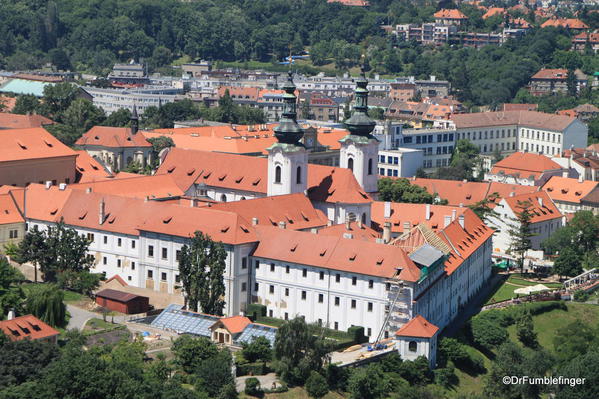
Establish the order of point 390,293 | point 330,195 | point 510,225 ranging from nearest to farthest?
point 390,293, point 330,195, point 510,225

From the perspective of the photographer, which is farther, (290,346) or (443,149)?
(443,149)

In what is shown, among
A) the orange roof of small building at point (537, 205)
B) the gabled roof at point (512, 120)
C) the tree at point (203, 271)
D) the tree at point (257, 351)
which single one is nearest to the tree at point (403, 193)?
the orange roof of small building at point (537, 205)

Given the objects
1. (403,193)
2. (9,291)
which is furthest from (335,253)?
(403,193)

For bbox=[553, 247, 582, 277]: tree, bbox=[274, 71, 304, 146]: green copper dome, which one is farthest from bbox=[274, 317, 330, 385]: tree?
bbox=[553, 247, 582, 277]: tree

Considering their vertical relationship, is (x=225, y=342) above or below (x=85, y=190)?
below

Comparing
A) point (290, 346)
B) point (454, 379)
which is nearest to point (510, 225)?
point (454, 379)

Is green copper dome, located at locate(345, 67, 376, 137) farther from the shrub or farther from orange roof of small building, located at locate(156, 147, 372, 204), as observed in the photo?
the shrub

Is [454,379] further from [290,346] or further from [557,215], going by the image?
[557,215]
